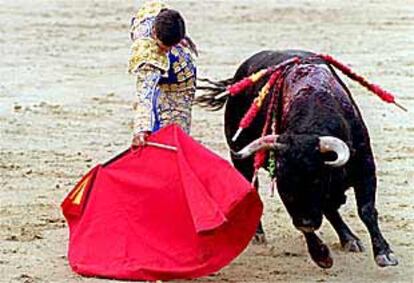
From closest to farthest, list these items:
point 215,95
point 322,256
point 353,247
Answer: point 322,256 → point 353,247 → point 215,95

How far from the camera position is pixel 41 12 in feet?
57.8

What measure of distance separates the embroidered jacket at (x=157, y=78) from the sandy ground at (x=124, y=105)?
71 centimetres

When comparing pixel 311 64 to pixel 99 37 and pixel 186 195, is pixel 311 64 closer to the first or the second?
pixel 186 195

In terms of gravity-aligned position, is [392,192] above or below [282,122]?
below

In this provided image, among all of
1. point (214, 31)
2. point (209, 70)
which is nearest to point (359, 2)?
point (214, 31)

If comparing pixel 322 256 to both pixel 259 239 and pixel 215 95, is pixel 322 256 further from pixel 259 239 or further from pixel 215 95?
pixel 215 95

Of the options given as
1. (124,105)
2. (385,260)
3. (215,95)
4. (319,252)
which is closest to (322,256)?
(319,252)

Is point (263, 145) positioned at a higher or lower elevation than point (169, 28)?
lower

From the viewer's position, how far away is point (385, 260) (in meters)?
5.69

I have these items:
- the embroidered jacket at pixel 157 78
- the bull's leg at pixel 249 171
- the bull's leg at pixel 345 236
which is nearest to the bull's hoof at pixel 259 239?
the bull's leg at pixel 249 171

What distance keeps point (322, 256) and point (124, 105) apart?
5177 mm

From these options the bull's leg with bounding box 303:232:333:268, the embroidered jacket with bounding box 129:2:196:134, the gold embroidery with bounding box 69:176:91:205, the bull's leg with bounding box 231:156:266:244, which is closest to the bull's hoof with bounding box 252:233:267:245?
the bull's leg with bounding box 231:156:266:244

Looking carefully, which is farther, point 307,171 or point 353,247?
point 353,247

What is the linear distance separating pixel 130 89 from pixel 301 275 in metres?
5.82
